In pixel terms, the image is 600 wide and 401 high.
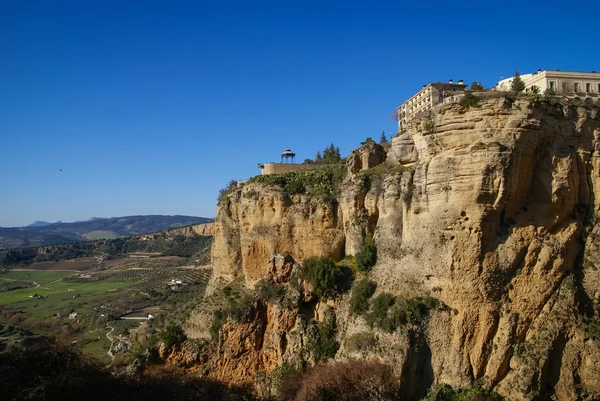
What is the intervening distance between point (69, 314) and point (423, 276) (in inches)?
2308

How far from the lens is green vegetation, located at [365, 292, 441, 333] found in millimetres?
19891

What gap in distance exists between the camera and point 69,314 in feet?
210

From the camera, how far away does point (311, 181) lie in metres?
28.6

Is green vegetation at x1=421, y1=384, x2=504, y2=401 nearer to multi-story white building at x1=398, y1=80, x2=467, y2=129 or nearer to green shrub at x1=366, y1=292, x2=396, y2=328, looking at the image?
green shrub at x1=366, y1=292, x2=396, y2=328

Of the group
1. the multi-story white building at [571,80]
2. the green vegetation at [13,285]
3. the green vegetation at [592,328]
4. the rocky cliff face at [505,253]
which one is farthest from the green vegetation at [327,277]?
the green vegetation at [13,285]

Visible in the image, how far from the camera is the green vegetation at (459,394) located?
60.4 feet

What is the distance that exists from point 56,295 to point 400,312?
3078 inches

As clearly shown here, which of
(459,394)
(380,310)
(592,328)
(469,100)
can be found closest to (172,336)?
(380,310)

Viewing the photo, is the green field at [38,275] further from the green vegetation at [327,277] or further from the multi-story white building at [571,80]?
the multi-story white building at [571,80]

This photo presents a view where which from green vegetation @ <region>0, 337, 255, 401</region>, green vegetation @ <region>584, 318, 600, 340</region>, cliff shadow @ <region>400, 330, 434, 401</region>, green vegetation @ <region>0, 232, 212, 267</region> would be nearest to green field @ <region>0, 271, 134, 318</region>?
green vegetation @ <region>0, 232, 212, 267</region>

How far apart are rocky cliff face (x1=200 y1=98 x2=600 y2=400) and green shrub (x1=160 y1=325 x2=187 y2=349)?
10892mm

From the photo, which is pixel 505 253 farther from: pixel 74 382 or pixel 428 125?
pixel 74 382

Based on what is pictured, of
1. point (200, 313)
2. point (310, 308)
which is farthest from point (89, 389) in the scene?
point (310, 308)

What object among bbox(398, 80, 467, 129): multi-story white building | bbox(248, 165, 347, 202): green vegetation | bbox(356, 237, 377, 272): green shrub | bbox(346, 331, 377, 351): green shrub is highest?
bbox(398, 80, 467, 129): multi-story white building
